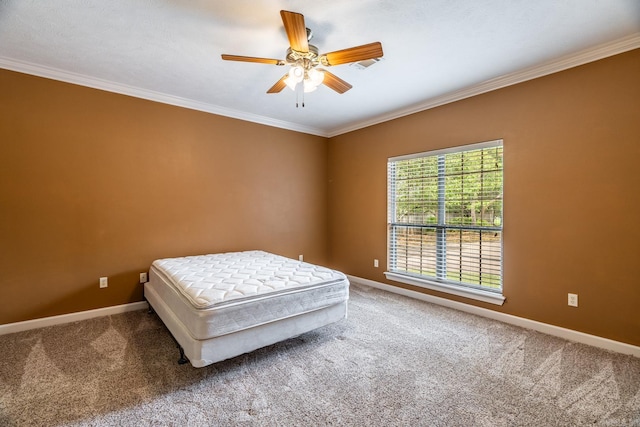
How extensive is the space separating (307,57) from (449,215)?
2.53 metres

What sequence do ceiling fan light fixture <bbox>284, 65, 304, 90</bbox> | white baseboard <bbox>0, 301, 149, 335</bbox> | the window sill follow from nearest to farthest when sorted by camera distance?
1. ceiling fan light fixture <bbox>284, 65, 304, 90</bbox>
2. white baseboard <bbox>0, 301, 149, 335</bbox>
3. the window sill

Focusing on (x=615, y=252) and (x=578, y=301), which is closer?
(x=615, y=252)

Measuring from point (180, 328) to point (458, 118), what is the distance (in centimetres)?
361

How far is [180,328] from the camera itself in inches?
84.4

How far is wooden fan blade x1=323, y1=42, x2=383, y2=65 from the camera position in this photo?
189cm

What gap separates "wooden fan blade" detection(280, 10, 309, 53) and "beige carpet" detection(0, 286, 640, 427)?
7.76ft

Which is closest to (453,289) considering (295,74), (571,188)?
(571,188)

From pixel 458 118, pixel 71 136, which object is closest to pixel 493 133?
pixel 458 118

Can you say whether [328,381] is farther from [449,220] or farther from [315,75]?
[449,220]

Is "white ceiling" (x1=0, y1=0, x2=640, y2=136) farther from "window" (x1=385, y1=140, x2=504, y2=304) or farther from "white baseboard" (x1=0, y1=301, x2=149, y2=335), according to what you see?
"white baseboard" (x1=0, y1=301, x2=149, y2=335)

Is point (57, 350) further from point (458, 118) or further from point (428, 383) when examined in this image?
point (458, 118)

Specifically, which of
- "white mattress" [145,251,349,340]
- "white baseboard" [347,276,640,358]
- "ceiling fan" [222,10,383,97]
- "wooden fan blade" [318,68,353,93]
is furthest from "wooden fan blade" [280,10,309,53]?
"white baseboard" [347,276,640,358]

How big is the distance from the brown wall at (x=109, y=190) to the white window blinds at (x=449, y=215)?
1.98 meters

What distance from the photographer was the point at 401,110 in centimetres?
393
